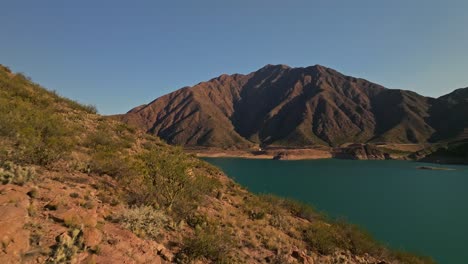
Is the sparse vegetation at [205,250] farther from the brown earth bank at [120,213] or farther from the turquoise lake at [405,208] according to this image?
the turquoise lake at [405,208]

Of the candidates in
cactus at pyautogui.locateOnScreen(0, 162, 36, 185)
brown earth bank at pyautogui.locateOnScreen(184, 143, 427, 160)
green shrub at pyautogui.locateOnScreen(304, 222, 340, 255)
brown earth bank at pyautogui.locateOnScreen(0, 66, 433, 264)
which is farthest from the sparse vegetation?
brown earth bank at pyautogui.locateOnScreen(184, 143, 427, 160)

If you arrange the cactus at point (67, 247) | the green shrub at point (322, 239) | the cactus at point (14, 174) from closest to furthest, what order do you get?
the cactus at point (67, 247), the cactus at point (14, 174), the green shrub at point (322, 239)

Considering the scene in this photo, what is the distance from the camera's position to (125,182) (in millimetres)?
12188

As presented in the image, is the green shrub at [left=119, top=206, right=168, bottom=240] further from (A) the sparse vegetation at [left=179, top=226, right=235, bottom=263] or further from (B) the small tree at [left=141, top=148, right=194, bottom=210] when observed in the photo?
(B) the small tree at [left=141, top=148, right=194, bottom=210]

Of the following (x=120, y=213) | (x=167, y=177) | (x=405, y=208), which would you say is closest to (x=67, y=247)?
(x=120, y=213)

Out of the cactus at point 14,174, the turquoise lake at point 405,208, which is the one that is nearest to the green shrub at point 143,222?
the cactus at point 14,174

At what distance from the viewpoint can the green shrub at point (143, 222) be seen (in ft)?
28.0

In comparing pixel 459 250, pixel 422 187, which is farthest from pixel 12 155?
pixel 422 187

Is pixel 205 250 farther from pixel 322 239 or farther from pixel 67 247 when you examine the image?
pixel 322 239

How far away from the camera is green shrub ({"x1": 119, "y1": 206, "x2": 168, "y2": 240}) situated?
8.54 m

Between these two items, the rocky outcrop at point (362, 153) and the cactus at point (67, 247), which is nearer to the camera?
the cactus at point (67, 247)

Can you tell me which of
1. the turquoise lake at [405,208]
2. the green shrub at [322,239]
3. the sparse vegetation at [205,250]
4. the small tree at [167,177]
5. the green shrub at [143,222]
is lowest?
the turquoise lake at [405,208]

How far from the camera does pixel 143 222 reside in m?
9.05

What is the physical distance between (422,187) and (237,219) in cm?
6176
